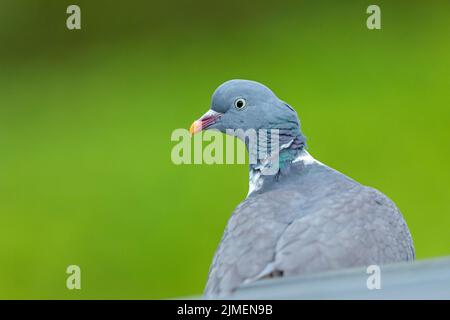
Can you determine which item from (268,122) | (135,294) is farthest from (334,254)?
(135,294)

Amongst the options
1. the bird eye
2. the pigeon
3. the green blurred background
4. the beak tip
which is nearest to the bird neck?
the pigeon

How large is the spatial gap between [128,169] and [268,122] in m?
2.67

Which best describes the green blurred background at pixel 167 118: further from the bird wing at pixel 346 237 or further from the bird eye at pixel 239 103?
the bird wing at pixel 346 237

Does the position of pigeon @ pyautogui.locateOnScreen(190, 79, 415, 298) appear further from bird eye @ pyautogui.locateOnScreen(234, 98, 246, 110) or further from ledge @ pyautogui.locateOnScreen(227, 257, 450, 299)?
ledge @ pyautogui.locateOnScreen(227, 257, 450, 299)

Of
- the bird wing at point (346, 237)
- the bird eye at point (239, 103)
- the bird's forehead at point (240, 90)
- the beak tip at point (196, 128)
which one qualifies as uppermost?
the bird's forehead at point (240, 90)

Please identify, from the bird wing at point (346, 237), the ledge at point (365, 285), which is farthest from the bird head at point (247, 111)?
the ledge at point (365, 285)

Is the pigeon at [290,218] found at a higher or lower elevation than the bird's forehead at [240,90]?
lower

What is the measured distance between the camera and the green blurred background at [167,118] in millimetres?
5457

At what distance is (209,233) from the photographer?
559 cm

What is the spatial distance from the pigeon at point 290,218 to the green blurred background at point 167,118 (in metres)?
1.89

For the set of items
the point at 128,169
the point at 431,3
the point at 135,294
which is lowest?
the point at 135,294

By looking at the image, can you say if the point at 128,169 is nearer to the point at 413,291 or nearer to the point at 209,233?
the point at 209,233

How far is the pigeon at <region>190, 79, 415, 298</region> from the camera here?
241 centimetres

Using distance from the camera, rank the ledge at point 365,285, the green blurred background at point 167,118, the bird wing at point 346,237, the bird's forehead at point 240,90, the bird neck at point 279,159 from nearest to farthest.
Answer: the ledge at point 365,285 < the bird wing at point 346,237 < the bird neck at point 279,159 < the bird's forehead at point 240,90 < the green blurred background at point 167,118
